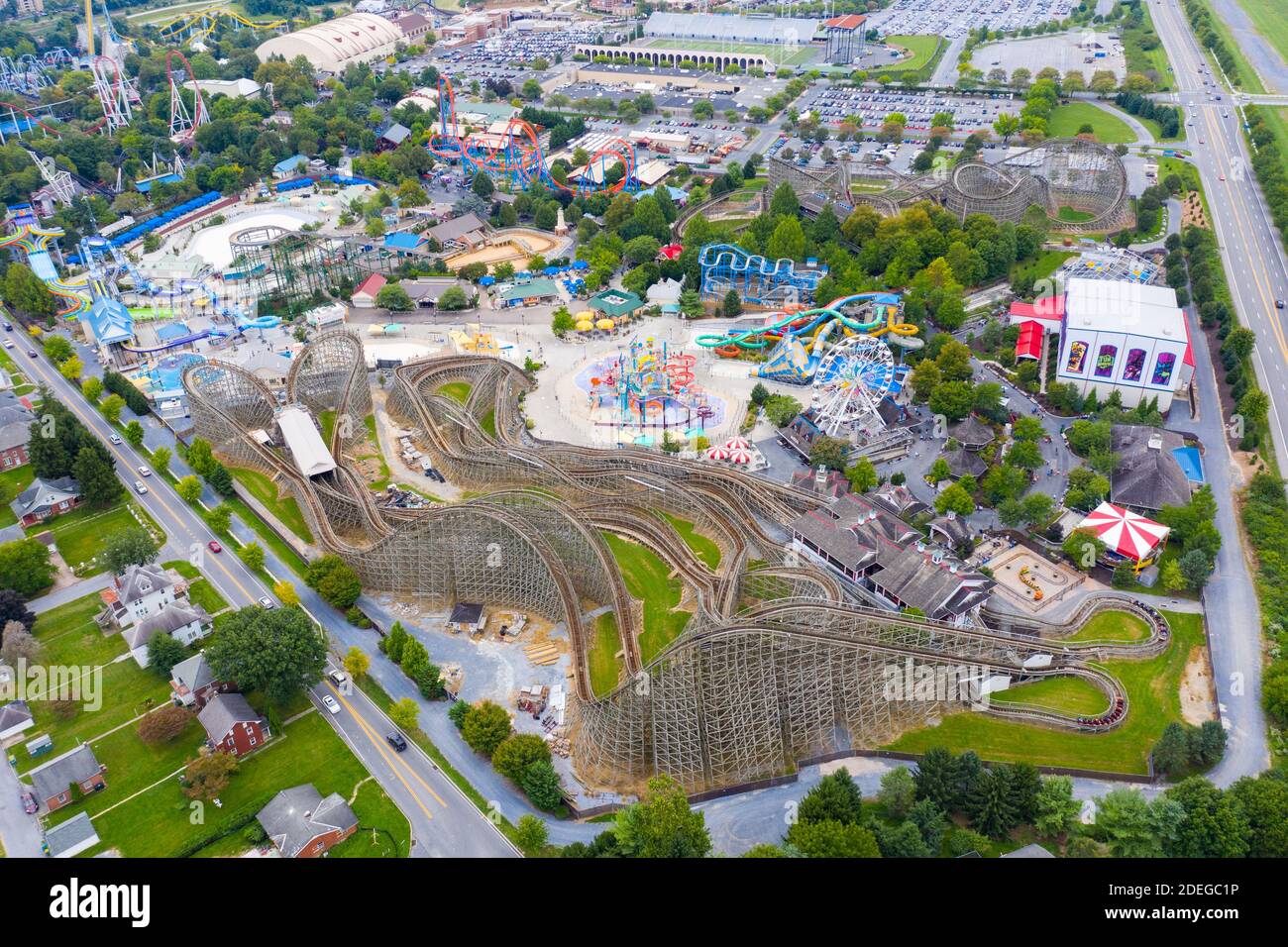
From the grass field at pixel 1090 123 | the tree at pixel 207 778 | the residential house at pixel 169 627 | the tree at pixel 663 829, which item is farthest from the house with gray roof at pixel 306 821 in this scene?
the grass field at pixel 1090 123

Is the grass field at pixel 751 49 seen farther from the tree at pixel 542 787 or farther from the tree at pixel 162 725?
the tree at pixel 162 725

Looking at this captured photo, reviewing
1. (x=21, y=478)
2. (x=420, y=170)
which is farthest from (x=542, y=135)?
(x=21, y=478)

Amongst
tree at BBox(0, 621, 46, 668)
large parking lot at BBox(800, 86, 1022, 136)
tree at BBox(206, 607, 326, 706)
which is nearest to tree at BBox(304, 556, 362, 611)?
tree at BBox(206, 607, 326, 706)

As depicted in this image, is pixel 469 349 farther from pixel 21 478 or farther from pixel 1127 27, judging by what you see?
pixel 1127 27

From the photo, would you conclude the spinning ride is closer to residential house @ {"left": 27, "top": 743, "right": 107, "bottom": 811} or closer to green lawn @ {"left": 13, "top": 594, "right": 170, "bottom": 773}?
green lawn @ {"left": 13, "top": 594, "right": 170, "bottom": 773}

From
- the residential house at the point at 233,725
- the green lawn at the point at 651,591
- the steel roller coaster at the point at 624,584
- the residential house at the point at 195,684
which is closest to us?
the steel roller coaster at the point at 624,584

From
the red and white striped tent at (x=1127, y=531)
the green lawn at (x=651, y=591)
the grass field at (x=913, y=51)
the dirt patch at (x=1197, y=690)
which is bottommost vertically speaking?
the dirt patch at (x=1197, y=690)
